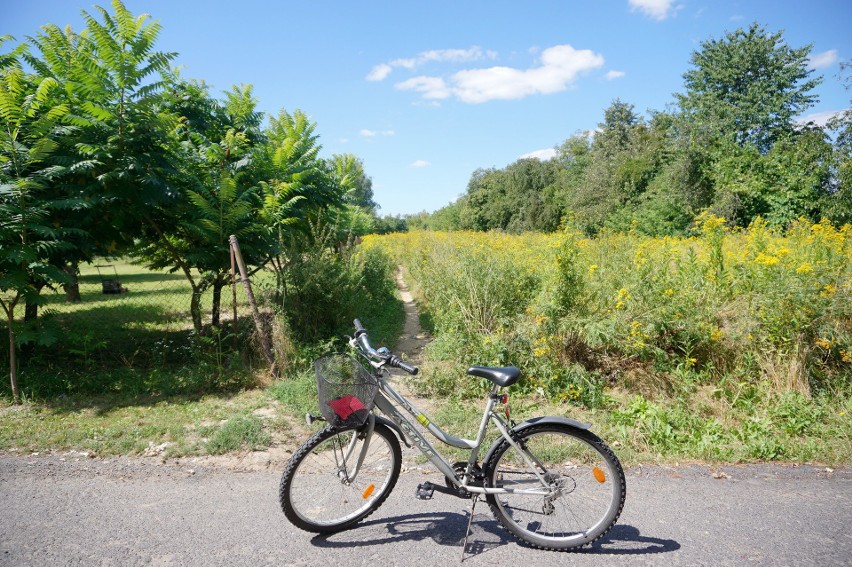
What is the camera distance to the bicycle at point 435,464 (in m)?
3.11

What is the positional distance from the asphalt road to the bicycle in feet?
0.54

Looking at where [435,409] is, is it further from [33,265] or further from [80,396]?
[33,265]

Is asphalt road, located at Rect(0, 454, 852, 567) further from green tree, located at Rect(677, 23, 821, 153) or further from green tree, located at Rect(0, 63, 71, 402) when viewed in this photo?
A: green tree, located at Rect(677, 23, 821, 153)

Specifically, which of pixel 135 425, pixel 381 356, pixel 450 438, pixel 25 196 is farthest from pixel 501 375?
pixel 25 196

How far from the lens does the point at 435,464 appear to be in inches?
131

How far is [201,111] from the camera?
8188 millimetres

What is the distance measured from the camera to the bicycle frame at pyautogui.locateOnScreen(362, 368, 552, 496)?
3154 millimetres

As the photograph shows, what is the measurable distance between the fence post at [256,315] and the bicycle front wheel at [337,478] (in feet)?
11.3

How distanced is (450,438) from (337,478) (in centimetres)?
86

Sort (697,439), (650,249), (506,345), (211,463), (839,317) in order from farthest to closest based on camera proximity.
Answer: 1. (650,249)
2. (506,345)
3. (839,317)
4. (697,439)
5. (211,463)

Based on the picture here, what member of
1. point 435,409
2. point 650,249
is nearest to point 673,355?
point 650,249

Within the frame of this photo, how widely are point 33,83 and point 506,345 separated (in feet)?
23.3

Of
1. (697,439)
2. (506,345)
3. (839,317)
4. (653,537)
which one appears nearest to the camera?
(653,537)

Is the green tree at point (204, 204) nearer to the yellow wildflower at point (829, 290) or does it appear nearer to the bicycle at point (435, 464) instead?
the bicycle at point (435, 464)
